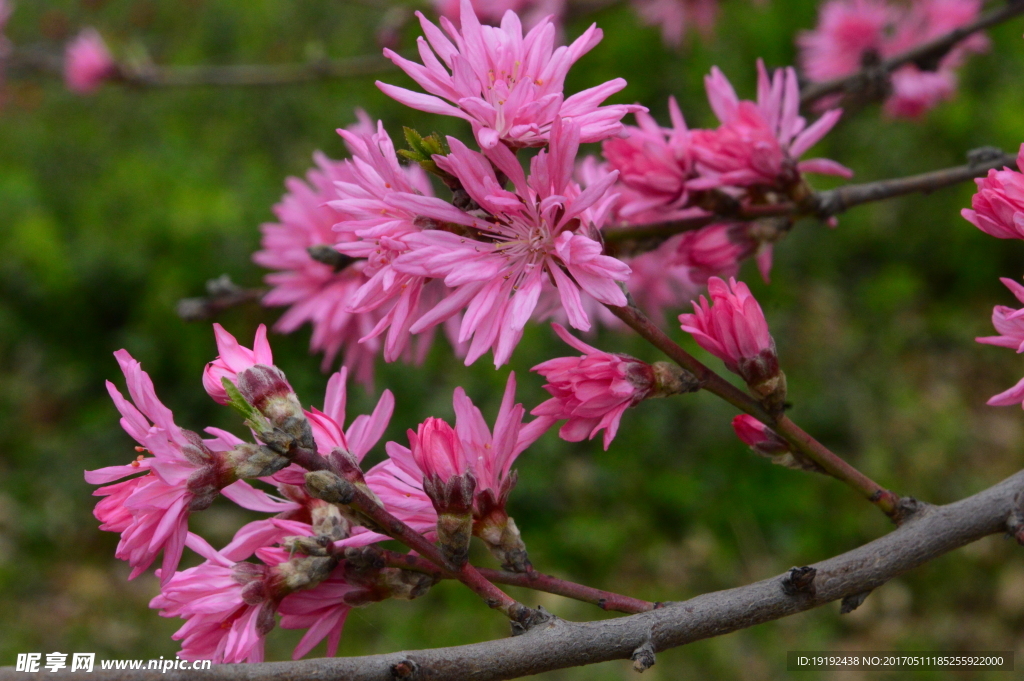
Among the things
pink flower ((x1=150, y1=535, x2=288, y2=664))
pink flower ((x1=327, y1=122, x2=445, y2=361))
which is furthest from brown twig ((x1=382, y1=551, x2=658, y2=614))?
pink flower ((x1=327, y1=122, x2=445, y2=361))

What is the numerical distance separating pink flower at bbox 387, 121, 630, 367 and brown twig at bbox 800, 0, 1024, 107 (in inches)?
47.6

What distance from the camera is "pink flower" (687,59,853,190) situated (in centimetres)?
130

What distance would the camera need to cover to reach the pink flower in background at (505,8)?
272 centimetres

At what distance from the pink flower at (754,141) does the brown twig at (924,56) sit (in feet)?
1.85

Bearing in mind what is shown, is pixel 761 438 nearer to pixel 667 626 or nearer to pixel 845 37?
pixel 667 626

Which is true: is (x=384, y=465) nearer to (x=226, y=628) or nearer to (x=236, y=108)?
(x=226, y=628)

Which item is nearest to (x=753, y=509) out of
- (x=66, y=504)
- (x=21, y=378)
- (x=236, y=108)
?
(x=66, y=504)

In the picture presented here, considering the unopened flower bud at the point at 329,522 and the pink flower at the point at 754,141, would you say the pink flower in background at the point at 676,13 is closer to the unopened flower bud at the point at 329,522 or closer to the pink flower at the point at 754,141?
the pink flower at the point at 754,141

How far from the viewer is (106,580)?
374 centimetres

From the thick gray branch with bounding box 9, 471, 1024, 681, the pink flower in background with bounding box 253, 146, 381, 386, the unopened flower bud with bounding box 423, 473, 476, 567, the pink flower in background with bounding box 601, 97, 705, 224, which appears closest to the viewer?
the thick gray branch with bounding box 9, 471, 1024, 681

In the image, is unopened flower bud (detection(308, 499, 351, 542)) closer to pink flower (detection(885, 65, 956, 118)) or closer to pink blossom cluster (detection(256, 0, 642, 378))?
pink blossom cluster (detection(256, 0, 642, 378))

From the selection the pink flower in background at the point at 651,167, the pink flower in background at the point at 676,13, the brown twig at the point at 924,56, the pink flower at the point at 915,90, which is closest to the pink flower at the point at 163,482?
the pink flower in background at the point at 651,167

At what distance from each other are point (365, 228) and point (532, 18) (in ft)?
7.36

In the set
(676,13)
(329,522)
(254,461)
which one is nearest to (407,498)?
(329,522)
